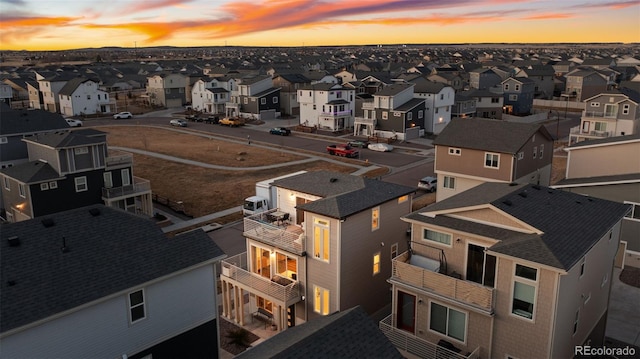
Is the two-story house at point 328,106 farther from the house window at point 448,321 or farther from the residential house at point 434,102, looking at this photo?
the house window at point 448,321

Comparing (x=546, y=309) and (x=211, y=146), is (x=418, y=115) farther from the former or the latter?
(x=546, y=309)

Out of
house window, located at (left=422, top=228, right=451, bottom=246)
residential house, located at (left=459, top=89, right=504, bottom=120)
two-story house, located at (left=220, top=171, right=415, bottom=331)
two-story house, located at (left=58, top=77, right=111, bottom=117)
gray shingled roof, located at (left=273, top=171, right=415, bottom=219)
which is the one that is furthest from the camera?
two-story house, located at (left=58, top=77, right=111, bottom=117)

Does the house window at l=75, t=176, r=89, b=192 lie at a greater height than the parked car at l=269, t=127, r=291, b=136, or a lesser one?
greater

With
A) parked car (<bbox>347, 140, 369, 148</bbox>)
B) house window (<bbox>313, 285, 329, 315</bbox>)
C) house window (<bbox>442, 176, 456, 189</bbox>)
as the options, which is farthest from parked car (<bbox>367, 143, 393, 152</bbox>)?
house window (<bbox>313, 285, 329, 315</bbox>)

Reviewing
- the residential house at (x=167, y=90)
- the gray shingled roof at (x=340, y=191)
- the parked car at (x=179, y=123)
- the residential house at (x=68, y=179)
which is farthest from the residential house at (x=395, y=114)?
the residential house at (x=167, y=90)

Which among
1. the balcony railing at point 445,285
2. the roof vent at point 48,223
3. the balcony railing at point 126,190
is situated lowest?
the balcony railing at point 126,190

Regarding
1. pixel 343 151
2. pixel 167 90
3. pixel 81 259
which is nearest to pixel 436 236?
pixel 81 259

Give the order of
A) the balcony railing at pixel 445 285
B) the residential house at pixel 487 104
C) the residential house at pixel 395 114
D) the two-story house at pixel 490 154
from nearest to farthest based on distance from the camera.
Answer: the balcony railing at pixel 445 285
the two-story house at pixel 490 154
the residential house at pixel 395 114
the residential house at pixel 487 104

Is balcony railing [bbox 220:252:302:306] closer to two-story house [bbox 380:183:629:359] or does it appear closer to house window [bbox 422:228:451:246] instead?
two-story house [bbox 380:183:629:359]
